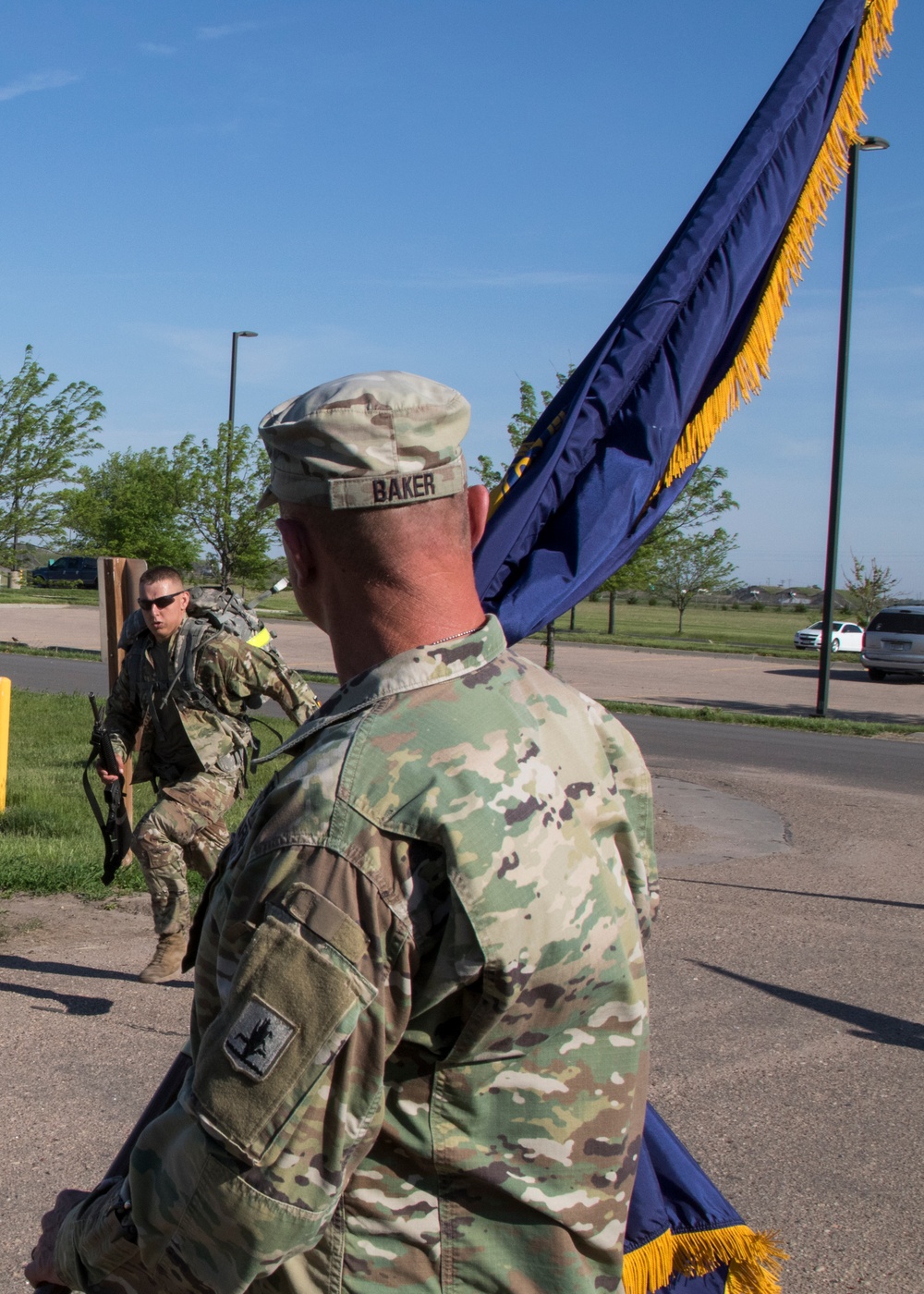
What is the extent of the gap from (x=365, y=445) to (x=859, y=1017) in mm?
4818

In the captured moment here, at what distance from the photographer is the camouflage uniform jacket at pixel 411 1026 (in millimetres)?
→ 1332

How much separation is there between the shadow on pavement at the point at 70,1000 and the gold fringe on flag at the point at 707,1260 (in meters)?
3.48

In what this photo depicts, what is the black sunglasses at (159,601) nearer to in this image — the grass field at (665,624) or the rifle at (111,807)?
the rifle at (111,807)

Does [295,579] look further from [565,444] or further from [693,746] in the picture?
[693,746]

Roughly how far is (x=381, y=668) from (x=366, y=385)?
366 millimetres

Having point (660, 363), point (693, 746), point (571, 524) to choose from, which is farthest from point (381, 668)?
point (693, 746)

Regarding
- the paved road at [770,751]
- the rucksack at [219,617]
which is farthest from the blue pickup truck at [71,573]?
the rucksack at [219,617]

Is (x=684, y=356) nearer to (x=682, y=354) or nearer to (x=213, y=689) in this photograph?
(x=682, y=354)

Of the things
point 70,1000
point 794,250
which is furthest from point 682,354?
point 70,1000

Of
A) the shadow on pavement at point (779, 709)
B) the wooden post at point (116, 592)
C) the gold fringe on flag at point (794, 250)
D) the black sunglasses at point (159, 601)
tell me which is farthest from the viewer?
the shadow on pavement at point (779, 709)

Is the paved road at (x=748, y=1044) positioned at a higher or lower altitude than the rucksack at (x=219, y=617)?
lower

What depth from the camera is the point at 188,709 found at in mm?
5980

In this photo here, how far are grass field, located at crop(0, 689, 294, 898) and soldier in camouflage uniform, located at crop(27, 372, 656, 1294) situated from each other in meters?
5.58

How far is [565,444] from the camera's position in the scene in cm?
296
